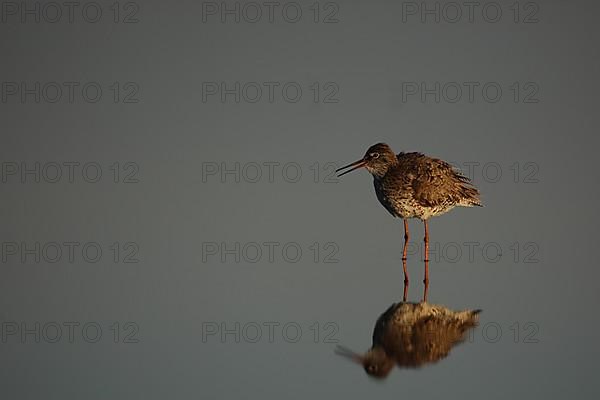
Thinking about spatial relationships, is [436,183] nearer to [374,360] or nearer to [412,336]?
[412,336]

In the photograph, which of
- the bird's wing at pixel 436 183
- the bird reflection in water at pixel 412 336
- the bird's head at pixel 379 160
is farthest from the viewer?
the bird's head at pixel 379 160

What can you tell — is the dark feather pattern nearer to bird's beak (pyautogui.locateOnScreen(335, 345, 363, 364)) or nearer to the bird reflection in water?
the bird reflection in water

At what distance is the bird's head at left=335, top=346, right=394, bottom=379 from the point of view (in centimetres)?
667

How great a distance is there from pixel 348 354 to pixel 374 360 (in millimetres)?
302

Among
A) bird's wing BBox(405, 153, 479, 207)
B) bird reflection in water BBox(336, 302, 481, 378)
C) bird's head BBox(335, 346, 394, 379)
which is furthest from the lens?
bird's wing BBox(405, 153, 479, 207)

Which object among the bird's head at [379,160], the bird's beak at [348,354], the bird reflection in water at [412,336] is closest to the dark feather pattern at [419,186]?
the bird's head at [379,160]

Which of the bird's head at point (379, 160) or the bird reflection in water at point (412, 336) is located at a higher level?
the bird's head at point (379, 160)

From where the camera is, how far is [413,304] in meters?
9.05

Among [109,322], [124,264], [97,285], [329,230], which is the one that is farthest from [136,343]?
[329,230]

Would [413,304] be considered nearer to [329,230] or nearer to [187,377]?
[187,377]

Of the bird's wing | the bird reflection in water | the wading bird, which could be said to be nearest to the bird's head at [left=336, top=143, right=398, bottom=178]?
the wading bird

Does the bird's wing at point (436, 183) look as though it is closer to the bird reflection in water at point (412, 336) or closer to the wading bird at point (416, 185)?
the wading bird at point (416, 185)

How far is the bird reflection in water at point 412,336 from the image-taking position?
6908 mm

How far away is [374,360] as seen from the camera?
6930mm
